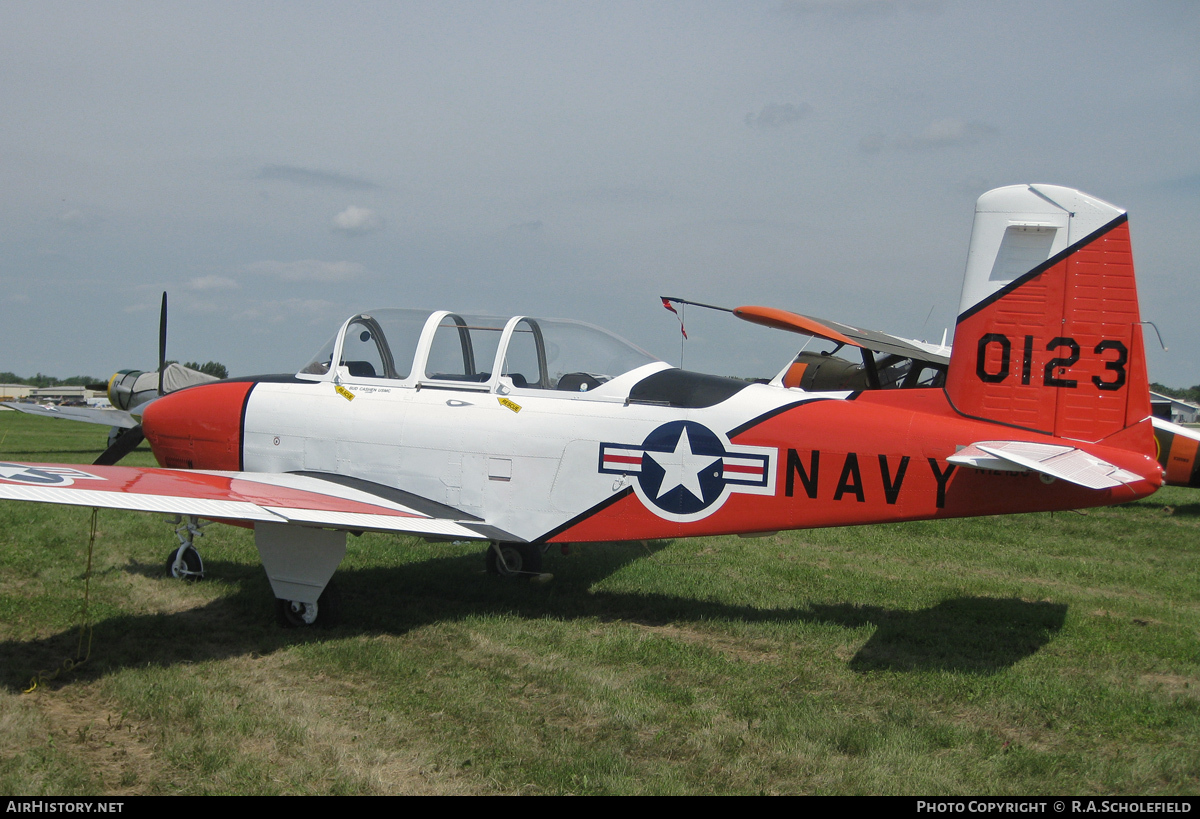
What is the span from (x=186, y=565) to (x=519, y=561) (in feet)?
9.34

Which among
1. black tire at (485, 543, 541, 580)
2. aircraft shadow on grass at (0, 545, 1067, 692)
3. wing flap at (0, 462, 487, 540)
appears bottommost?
aircraft shadow on grass at (0, 545, 1067, 692)

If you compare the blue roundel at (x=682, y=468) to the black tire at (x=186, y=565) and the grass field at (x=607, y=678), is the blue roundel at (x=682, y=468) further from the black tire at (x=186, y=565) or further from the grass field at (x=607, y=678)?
the black tire at (x=186, y=565)

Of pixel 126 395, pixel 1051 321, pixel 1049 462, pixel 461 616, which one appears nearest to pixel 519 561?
pixel 461 616

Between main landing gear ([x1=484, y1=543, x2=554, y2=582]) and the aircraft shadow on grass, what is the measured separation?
0.46 ft

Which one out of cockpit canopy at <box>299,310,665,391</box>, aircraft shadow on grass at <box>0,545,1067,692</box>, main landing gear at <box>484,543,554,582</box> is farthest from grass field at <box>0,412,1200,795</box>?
cockpit canopy at <box>299,310,665,391</box>

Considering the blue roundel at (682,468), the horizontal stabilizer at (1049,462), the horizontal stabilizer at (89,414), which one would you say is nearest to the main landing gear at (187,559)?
the blue roundel at (682,468)

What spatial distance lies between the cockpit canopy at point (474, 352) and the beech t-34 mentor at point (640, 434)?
2 centimetres

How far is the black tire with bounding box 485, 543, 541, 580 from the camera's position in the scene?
24.5 ft

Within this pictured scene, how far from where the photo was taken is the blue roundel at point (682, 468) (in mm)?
5754

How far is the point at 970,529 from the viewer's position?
34.5ft

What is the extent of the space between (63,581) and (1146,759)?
760 centimetres

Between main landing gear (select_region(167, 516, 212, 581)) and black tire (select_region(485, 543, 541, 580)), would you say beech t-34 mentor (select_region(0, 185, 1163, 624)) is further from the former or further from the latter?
black tire (select_region(485, 543, 541, 580))
